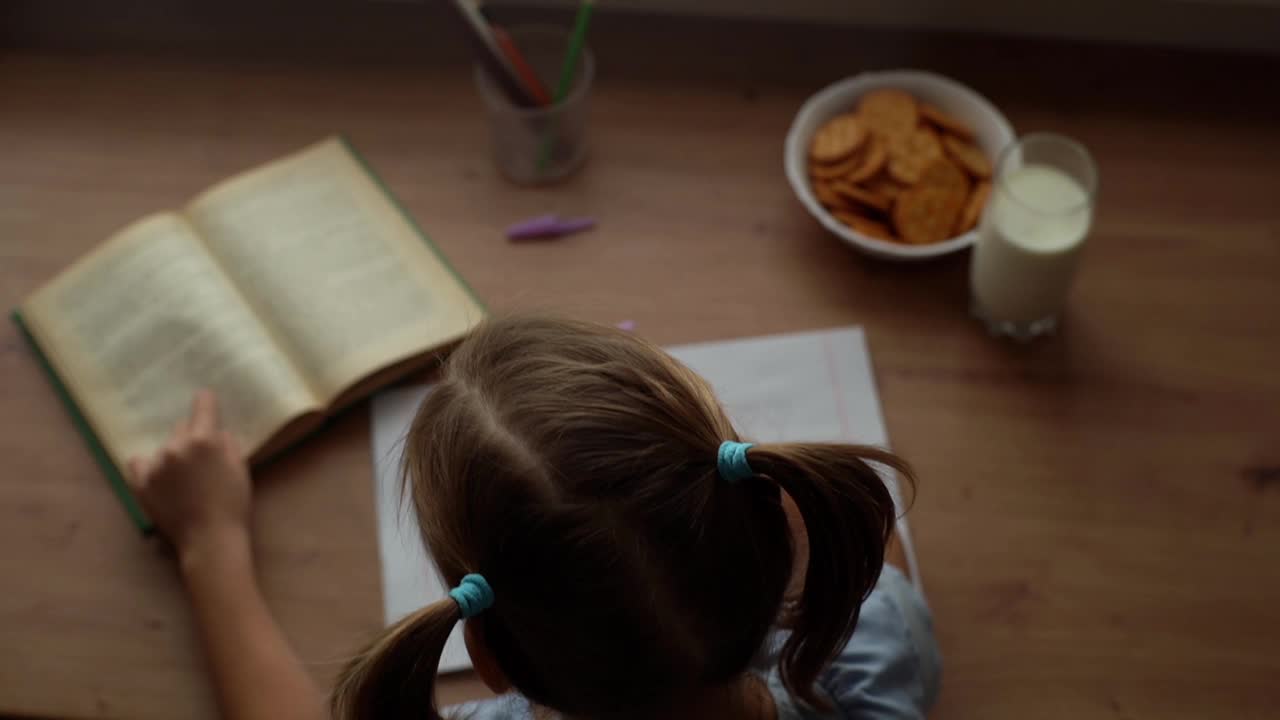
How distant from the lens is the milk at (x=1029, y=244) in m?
0.86

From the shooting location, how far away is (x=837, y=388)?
91 cm

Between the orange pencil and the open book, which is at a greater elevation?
the orange pencil

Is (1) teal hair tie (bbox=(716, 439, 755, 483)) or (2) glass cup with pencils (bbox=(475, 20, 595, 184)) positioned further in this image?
(2) glass cup with pencils (bbox=(475, 20, 595, 184))

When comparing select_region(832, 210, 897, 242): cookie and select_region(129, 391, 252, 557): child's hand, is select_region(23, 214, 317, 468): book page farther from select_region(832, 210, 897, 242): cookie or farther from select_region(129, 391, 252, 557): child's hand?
select_region(832, 210, 897, 242): cookie

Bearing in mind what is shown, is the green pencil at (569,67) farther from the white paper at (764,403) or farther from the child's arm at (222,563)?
the child's arm at (222,563)

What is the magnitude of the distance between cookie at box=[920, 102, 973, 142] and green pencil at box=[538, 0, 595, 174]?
0.29m

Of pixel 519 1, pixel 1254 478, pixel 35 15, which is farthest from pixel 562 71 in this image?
pixel 1254 478

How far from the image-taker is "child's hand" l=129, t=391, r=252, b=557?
2.79 feet

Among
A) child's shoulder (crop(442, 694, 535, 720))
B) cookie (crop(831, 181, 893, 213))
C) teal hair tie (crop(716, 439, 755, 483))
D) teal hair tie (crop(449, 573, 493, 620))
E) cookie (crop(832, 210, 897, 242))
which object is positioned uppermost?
teal hair tie (crop(716, 439, 755, 483))

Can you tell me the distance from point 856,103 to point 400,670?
24.9 inches

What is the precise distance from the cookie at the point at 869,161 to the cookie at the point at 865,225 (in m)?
0.03

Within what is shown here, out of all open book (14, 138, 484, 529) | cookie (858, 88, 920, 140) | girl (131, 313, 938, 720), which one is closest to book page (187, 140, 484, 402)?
open book (14, 138, 484, 529)

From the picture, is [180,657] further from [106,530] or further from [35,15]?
[35,15]

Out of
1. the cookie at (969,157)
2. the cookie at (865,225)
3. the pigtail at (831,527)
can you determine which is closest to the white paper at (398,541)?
the pigtail at (831,527)
